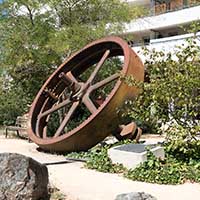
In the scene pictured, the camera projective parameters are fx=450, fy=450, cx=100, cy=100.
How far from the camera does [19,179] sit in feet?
21.7

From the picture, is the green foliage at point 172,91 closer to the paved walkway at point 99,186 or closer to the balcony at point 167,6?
the paved walkway at point 99,186

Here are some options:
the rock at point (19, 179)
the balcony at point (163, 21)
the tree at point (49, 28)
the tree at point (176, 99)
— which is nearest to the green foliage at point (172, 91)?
the tree at point (176, 99)

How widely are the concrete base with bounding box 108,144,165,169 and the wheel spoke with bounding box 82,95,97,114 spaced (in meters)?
1.97

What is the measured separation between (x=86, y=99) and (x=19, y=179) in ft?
22.3

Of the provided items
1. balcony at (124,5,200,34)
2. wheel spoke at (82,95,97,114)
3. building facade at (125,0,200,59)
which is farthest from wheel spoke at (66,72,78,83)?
balcony at (124,5,200,34)

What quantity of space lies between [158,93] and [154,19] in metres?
26.6

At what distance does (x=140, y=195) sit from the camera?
19.5ft

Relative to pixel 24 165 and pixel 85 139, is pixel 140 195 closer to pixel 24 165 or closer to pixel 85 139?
pixel 24 165

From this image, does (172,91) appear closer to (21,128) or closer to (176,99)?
(176,99)

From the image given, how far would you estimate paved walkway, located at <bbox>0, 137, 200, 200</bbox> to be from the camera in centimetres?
809

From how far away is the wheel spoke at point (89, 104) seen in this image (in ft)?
42.2

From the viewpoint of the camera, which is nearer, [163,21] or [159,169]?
[159,169]

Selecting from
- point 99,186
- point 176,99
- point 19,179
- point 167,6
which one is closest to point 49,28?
point 176,99

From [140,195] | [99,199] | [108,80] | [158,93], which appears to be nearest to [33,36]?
[108,80]
